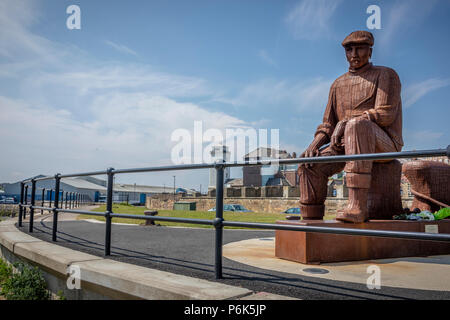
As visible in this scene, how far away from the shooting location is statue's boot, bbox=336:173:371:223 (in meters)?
4.05

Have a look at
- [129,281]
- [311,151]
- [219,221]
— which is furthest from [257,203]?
[129,281]

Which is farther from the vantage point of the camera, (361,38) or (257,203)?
(257,203)

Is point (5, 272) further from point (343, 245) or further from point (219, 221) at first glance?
point (343, 245)

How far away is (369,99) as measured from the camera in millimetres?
4684

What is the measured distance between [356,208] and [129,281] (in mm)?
2793

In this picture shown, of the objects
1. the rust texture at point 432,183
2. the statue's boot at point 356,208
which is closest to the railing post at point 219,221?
the statue's boot at point 356,208

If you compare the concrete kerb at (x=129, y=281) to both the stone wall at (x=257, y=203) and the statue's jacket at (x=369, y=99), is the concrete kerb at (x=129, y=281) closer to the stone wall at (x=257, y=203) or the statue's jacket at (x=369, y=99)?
the statue's jacket at (x=369, y=99)

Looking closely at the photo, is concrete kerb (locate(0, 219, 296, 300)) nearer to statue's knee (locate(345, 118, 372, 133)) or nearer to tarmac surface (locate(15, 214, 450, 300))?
tarmac surface (locate(15, 214, 450, 300))

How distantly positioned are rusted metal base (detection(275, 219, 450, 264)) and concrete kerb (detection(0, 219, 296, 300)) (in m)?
1.70

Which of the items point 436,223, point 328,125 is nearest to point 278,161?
point 328,125

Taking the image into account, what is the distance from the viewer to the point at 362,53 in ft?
15.6
